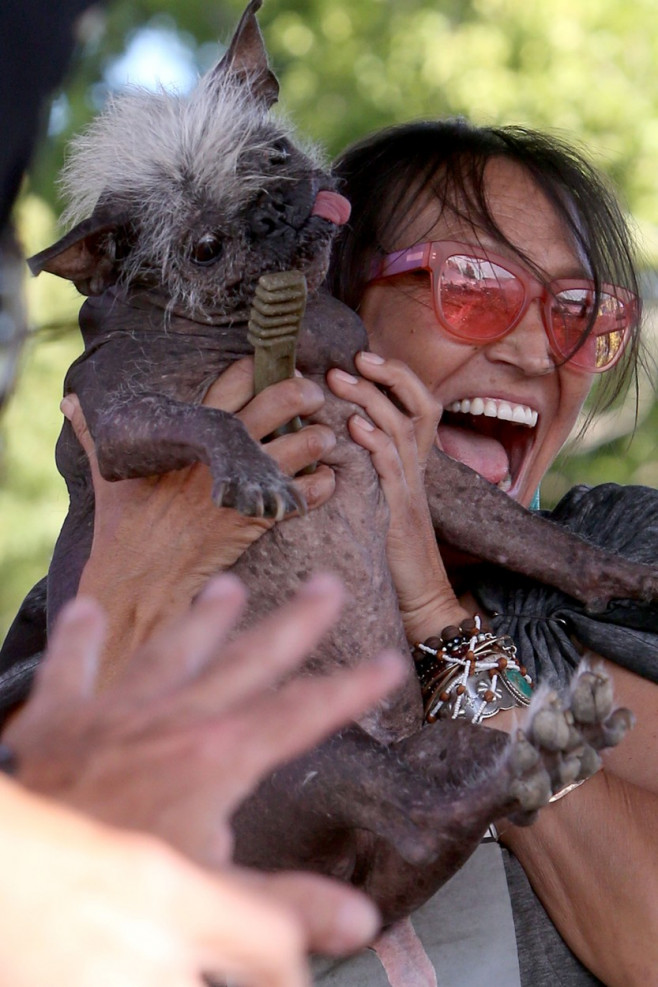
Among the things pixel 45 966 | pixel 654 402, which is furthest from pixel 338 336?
pixel 654 402

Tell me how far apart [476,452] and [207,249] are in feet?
2.63

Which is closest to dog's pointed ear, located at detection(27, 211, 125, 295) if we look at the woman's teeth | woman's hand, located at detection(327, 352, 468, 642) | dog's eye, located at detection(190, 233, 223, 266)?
dog's eye, located at detection(190, 233, 223, 266)

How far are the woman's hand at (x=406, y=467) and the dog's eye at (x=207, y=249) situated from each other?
0.31 metres

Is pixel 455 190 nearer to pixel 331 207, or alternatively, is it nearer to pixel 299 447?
pixel 331 207

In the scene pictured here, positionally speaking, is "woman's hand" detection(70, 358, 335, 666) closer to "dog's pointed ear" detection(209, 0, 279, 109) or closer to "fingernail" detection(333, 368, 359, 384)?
"fingernail" detection(333, 368, 359, 384)

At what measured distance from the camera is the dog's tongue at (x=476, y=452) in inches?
98.0

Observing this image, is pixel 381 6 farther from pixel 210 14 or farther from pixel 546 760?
pixel 546 760

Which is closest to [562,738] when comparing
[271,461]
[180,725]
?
[271,461]

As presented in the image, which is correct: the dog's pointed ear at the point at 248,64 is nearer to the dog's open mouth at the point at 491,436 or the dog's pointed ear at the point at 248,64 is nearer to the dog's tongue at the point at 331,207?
the dog's tongue at the point at 331,207

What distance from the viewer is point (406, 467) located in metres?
2.18

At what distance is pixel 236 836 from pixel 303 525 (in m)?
0.54

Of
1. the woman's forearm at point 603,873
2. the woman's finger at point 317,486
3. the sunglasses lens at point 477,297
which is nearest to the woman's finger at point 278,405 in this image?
the woman's finger at point 317,486

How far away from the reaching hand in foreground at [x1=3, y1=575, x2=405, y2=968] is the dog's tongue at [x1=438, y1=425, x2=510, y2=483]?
64.2 inches

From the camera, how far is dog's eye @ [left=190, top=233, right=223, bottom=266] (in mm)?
2031
